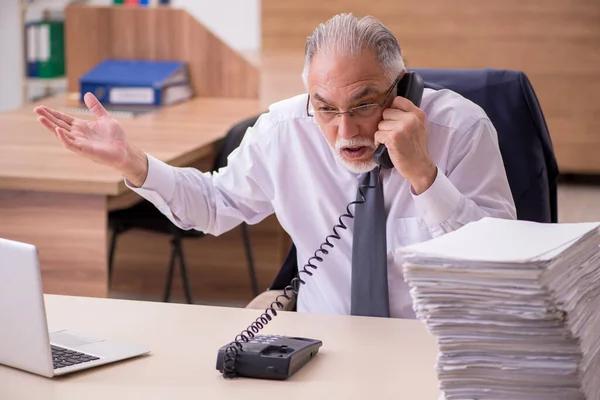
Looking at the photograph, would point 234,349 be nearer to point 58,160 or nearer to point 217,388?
point 217,388

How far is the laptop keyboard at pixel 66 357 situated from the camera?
139 centimetres

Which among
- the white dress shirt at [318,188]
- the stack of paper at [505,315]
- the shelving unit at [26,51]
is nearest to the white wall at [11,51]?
the shelving unit at [26,51]

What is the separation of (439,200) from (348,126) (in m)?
0.22

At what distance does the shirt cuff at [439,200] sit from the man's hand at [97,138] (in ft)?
1.87

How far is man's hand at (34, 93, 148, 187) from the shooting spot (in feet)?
6.17

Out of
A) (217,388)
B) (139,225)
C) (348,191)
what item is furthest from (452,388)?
(139,225)

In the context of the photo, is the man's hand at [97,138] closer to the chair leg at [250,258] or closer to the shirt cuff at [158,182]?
the shirt cuff at [158,182]

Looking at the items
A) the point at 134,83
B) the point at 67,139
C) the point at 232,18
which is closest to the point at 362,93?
the point at 67,139

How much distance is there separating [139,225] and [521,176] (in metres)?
1.59

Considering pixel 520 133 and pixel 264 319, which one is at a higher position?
pixel 520 133

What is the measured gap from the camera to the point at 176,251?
3.41m

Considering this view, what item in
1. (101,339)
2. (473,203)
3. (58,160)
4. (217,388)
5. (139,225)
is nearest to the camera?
(217,388)

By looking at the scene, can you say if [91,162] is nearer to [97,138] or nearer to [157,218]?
[157,218]

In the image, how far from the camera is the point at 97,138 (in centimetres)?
192
